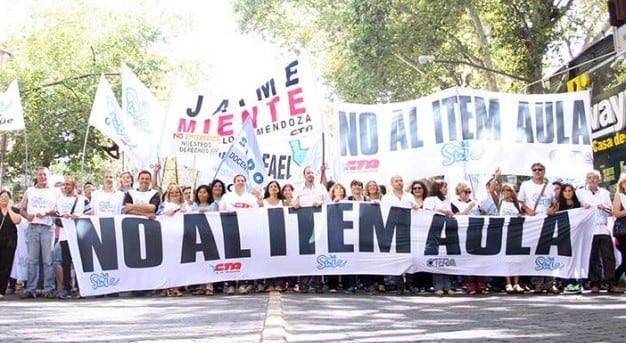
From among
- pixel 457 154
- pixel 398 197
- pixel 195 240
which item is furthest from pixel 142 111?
pixel 457 154

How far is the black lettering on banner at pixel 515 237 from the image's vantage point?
1210 centimetres

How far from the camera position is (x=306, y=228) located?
12.1 m

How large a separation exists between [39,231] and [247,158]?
3.38m

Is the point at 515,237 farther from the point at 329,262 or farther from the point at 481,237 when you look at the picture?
the point at 329,262

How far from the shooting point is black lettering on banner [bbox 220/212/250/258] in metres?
12.0

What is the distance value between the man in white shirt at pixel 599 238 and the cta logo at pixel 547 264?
0.44m

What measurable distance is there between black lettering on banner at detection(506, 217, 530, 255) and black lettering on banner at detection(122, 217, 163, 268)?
4.91 m

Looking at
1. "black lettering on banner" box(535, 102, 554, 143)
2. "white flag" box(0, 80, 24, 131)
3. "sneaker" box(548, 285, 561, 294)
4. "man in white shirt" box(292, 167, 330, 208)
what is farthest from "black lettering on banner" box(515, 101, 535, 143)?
"white flag" box(0, 80, 24, 131)

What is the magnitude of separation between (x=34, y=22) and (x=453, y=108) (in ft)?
94.7

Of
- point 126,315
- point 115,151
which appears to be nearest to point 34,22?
point 115,151

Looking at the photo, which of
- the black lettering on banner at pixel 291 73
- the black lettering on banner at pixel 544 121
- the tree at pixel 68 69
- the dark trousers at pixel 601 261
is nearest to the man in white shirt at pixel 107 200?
the black lettering on banner at pixel 291 73

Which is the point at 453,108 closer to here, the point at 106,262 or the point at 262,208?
the point at 262,208

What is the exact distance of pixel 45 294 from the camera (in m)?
12.0

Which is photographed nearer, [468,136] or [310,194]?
[310,194]
